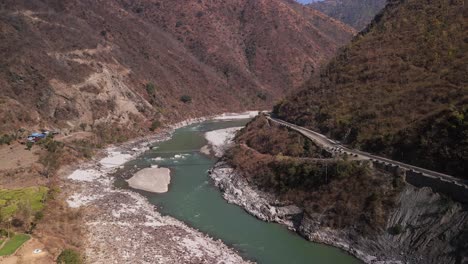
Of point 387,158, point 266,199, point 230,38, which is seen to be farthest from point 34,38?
point 230,38

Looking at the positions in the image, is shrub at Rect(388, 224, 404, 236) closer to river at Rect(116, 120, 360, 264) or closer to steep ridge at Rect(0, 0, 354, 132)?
river at Rect(116, 120, 360, 264)

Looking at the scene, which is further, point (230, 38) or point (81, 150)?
point (230, 38)

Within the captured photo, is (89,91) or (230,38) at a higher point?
(230,38)

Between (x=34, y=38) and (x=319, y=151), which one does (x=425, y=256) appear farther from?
(x=34, y=38)

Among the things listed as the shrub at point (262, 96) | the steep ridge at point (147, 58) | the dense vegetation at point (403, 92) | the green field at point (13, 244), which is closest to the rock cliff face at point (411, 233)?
the dense vegetation at point (403, 92)

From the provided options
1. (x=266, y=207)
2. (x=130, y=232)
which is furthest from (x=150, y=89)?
(x=130, y=232)

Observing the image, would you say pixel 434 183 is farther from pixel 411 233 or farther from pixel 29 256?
pixel 29 256

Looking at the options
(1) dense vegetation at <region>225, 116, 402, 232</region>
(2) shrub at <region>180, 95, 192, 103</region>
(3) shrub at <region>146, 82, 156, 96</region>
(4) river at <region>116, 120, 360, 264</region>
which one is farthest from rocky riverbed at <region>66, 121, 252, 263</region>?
(2) shrub at <region>180, 95, 192, 103</region>

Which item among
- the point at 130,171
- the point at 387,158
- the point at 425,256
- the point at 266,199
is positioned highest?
the point at 387,158
